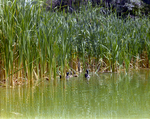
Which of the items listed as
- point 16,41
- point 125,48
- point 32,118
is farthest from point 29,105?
point 125,48

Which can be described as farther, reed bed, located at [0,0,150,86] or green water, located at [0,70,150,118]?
A: reed bed, located at [0,0,150,86]

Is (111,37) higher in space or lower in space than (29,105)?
higher

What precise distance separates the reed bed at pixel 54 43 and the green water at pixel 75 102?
1.50ft

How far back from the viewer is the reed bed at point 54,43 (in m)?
3.51

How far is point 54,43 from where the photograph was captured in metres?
3.95

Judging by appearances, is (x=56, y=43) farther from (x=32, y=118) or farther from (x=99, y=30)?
(x=32, y=118)

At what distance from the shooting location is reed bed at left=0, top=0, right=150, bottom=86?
3.51 m

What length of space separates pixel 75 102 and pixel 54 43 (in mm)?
1573

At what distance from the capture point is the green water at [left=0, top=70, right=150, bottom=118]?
211 cm

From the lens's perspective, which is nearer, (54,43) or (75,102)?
(75,102)

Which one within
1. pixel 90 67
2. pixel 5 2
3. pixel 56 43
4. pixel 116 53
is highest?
pixel 5 2

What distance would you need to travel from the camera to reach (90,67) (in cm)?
558

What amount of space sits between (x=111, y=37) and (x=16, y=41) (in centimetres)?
212

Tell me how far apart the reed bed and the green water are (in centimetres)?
46
